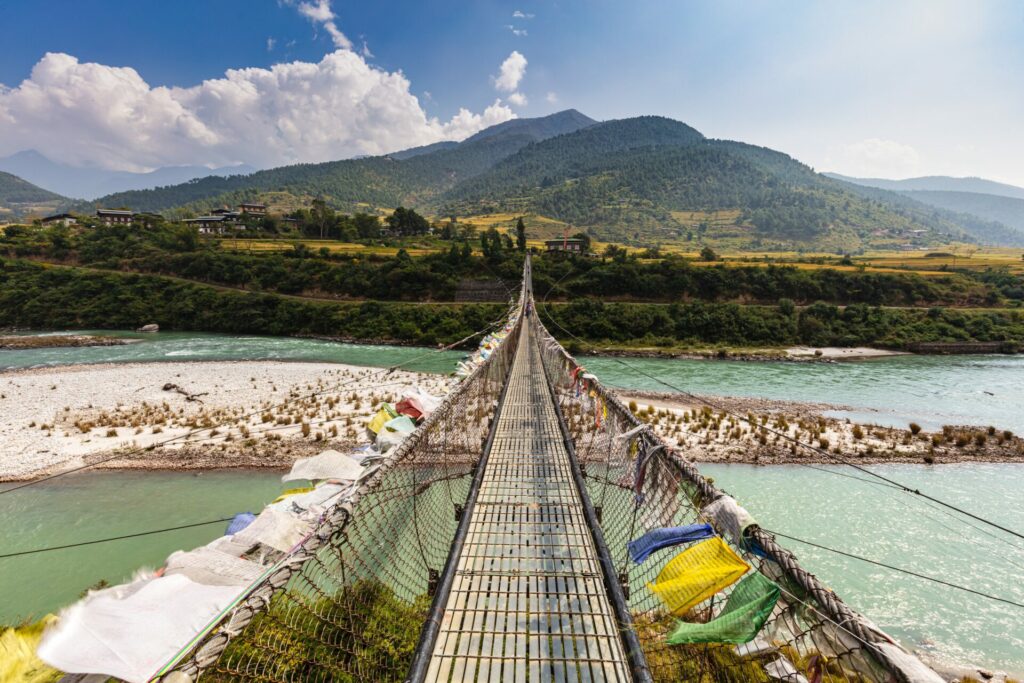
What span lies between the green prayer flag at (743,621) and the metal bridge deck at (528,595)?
33.1 inches

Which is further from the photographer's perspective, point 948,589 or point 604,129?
point 604,129

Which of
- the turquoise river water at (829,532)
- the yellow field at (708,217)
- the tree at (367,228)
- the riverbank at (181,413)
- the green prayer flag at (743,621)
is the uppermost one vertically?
the yellow field at (708,217)

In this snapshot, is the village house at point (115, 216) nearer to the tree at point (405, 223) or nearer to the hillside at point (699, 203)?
the tree at point (405, 223)

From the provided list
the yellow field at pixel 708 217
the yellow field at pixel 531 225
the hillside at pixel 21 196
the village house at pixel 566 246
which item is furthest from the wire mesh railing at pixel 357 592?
the hillside at pixel 21 196

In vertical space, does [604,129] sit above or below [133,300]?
above

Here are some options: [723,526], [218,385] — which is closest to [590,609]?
[723,526]

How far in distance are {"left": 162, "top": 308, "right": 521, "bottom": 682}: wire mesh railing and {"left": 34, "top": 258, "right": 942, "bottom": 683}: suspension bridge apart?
14 millimetres

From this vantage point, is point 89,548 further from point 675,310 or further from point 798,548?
point 675,310

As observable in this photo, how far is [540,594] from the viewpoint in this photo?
8.29 feet

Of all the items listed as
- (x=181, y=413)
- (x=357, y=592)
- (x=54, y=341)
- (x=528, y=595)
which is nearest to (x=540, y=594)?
(x=528, y=595)

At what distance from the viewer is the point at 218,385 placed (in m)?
14.3

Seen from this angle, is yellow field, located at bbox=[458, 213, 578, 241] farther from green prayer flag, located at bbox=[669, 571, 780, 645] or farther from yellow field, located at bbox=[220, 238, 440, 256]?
green prayer flag, located at bbox=[669, 571, 780, 645]

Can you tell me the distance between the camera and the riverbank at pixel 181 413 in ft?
27.3

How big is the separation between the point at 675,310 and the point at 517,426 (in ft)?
79.3
